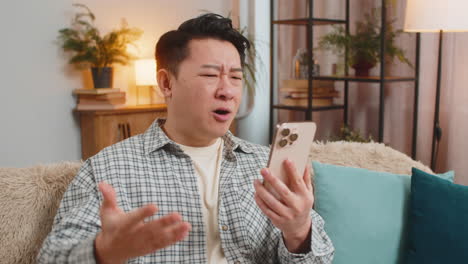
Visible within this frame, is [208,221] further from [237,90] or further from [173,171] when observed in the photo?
[237,90]

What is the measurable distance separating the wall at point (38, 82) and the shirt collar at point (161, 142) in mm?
2039

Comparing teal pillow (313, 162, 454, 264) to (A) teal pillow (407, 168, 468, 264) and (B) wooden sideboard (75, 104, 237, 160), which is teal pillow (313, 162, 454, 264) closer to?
(A) teal pillow (407, 168, 468, 264)

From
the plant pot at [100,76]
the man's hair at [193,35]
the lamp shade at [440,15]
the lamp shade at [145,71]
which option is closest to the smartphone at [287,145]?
the man's hair at [193,35]

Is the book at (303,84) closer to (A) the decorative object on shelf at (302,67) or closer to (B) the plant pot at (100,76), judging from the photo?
(A) the decorative object on shelf at (302,67)

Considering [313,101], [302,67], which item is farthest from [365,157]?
[302,67]

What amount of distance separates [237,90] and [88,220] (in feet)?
1.63

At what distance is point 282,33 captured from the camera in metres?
3.88

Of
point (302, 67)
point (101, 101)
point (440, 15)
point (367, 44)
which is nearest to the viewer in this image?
point (440, 15)

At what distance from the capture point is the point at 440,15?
7.06ft

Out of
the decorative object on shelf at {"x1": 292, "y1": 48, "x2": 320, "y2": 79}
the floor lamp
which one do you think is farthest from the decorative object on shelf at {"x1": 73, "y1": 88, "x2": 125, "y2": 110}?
the floor lamp

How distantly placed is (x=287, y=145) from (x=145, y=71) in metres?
2.64

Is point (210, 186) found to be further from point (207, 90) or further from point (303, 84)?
point (303, 84)

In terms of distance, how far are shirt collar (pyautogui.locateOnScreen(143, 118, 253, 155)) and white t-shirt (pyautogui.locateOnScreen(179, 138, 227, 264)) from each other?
27mm

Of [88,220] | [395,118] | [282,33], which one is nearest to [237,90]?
[88,220]
